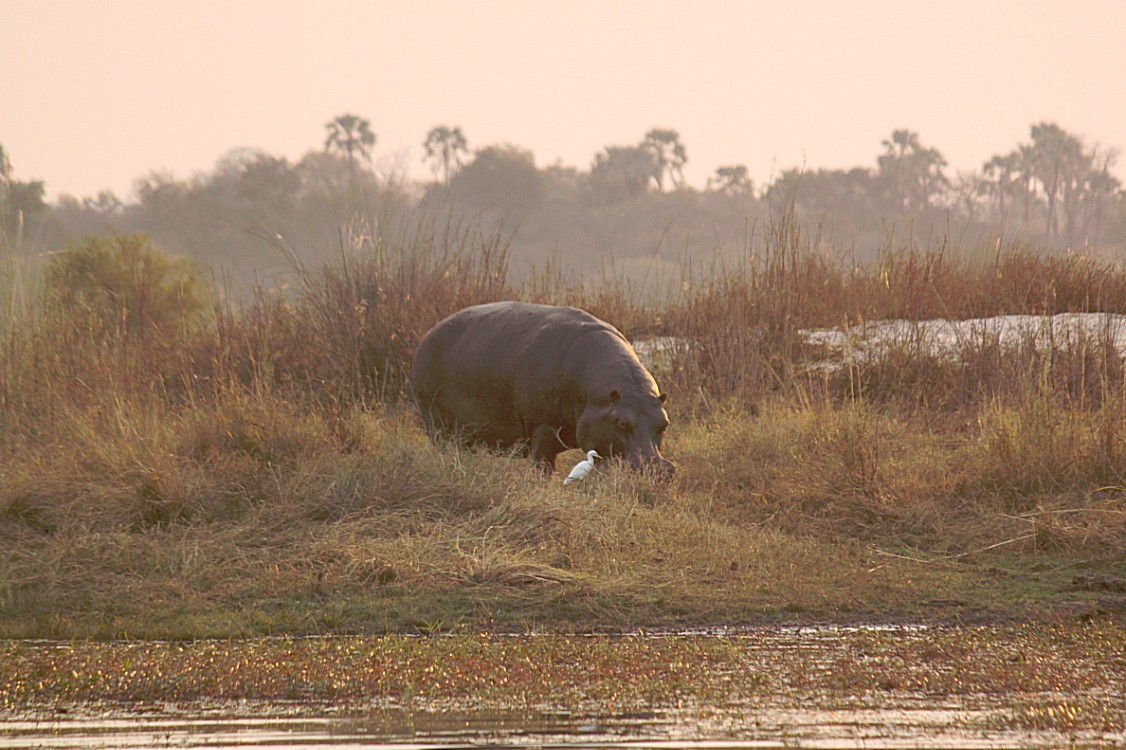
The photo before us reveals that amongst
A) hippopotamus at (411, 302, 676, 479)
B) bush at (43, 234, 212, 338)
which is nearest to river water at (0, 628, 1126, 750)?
hippopotamus at (411, 302, 676, 479)

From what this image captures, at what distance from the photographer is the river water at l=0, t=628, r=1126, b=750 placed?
126 inches

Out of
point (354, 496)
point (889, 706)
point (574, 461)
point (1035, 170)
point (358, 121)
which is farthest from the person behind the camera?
point (358, 121)

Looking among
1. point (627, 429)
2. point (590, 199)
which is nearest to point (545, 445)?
point (627, 429)

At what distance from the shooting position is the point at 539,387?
23.9 ft

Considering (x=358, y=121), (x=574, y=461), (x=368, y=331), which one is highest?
(x=358, y=121)

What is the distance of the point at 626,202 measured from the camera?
44531mm

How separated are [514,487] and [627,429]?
0.79 metres

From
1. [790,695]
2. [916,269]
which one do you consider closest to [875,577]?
[790,695]

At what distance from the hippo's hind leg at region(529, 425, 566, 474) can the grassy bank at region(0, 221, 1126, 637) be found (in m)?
0.16

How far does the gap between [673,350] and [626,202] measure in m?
34.6

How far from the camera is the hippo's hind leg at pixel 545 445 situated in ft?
24.4

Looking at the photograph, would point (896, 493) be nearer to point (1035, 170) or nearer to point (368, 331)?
point (368, 331)

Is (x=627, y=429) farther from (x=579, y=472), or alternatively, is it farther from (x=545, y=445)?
(x=545, y=445)

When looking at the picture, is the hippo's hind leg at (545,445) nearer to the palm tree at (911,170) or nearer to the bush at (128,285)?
the bush at (128,285)
